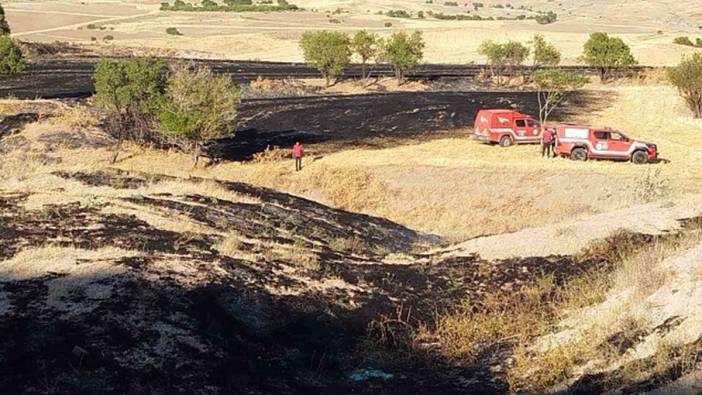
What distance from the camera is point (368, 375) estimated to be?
38.1 feet

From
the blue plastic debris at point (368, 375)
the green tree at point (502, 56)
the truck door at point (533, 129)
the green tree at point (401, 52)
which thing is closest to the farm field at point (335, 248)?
the blue plastic debris at point (368, 375)

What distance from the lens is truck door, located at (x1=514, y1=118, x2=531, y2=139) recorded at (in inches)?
1446

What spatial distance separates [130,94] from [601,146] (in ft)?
74.8

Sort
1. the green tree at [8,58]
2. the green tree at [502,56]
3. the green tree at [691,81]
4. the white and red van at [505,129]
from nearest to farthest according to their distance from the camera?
1. the white and red van at [505,129]
2. the green tree at [691,81]
3. the green tree at [8,58]
4. the green tree at [502,56]

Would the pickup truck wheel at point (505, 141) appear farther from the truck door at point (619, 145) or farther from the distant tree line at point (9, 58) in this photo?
the distant tree line at point (9, 58)

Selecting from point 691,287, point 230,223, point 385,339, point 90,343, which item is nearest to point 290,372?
point 385,339

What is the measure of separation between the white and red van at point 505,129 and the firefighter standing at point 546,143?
2.09 meters

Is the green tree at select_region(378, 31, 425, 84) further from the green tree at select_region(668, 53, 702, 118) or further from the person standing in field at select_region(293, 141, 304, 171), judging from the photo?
the person standing in field at select_region(293, 141, 304, 171)

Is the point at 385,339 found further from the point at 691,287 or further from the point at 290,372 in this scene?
the point at 691,287

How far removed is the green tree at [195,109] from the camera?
32.8 m

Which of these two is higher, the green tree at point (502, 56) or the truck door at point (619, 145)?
the green tree at point (502, 56)

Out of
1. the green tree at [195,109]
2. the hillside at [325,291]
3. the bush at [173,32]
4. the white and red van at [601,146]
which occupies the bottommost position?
the hillside at [325,291]

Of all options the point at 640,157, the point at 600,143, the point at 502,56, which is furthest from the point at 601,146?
the point at 502,56

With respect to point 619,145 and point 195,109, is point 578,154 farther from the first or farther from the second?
point 195,109
